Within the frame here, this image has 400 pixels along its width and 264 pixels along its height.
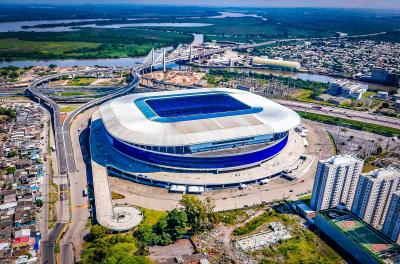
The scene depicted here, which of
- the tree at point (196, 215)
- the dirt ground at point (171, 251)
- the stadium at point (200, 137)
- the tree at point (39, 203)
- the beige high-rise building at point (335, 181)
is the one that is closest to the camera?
the dirt ground at point (171, 251)

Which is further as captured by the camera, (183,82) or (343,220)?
(183,82)

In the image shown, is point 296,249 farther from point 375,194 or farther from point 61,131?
point 61,131

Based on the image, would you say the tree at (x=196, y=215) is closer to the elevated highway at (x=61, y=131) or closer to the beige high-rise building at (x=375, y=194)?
the elevated highway at (x=61, y=131)

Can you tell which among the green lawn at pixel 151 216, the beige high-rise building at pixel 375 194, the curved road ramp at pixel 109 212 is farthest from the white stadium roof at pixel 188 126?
the beige high-rise building at pixel 375 194

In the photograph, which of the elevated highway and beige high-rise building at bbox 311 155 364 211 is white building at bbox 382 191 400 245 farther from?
the elevated highway

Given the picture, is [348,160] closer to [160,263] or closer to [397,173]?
[397,173]

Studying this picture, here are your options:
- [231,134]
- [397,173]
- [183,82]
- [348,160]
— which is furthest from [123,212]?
[183,82]

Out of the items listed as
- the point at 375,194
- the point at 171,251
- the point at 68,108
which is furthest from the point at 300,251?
the point at 68,108
